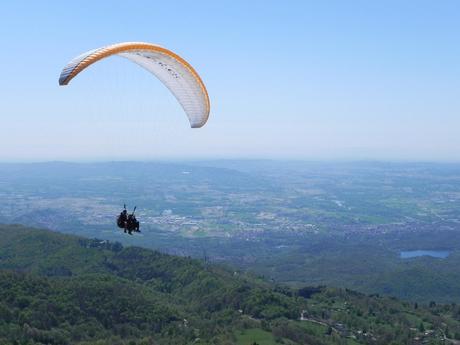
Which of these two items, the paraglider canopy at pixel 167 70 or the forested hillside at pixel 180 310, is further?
the forested hillside at pixel 180 310

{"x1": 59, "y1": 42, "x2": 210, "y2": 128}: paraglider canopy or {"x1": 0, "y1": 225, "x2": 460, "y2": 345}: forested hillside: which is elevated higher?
{"x1": 59, "y1": 42, "x2": 210, "y2": 128}: paraglider canopy

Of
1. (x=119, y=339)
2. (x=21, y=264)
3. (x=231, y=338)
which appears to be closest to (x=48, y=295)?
(x=119, y=339)

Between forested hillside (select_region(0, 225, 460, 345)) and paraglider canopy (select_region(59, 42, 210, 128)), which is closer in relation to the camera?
paraglider canopy (select_region(59, 42, 210, 128))

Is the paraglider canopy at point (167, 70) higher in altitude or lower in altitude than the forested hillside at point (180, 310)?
higher

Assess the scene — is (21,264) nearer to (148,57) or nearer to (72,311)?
(72,311)
